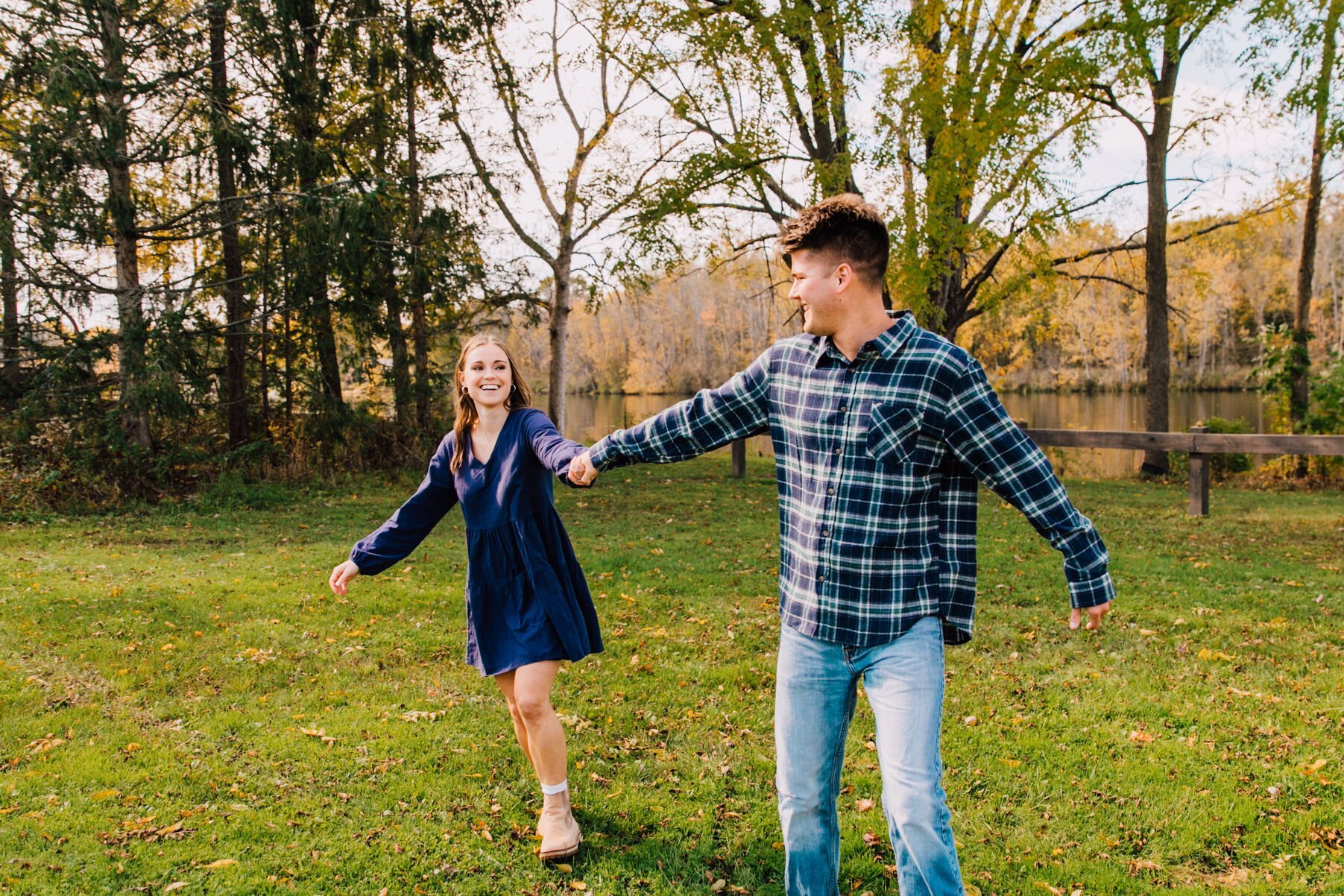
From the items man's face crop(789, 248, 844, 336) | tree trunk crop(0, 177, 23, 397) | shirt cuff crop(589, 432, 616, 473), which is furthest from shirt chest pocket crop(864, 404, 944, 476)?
tree trunk crop(0, 177, 23, 397)

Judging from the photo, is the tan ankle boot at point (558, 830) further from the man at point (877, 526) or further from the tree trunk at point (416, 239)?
the tree trunk at point (416, 239)

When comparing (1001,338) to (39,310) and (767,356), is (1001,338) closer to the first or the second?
(39,310)

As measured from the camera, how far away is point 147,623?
6.70 m

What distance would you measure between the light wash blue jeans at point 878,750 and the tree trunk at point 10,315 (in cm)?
1450

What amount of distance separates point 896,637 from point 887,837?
1.74 m

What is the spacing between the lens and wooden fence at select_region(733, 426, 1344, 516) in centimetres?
1055

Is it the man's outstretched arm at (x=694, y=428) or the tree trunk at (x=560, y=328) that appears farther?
the tree trunk at (x=560, y=328)

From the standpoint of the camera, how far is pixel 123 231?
1331 centimetres

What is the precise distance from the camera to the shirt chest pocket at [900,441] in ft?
8.15

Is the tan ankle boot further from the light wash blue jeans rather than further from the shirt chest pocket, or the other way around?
the shirt chest pocket

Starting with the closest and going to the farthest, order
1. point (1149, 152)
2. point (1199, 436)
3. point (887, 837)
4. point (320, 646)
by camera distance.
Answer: point (887, 837), point (320, 646), point (1199, 436), point (1149, 152)

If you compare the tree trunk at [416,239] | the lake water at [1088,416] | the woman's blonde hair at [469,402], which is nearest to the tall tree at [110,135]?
the tree trunk at [416,239]

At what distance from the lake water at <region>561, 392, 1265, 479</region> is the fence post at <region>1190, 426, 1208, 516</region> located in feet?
14.3

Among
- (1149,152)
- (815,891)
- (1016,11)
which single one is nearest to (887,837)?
(815,891)
